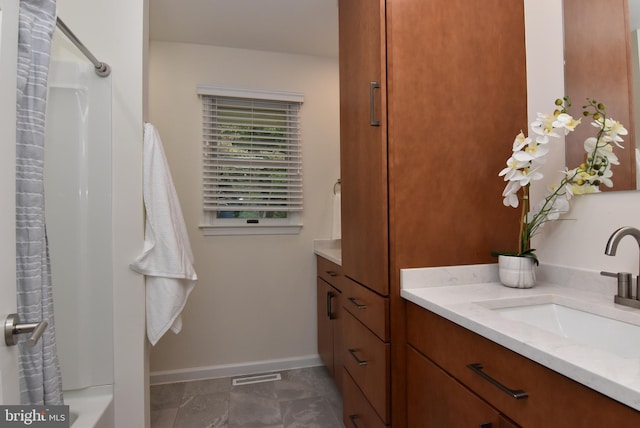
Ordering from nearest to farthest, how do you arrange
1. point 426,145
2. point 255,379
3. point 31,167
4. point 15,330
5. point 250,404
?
point 15,330 → point 31,167 → point 426,145 → point 250,404 → point 255,379

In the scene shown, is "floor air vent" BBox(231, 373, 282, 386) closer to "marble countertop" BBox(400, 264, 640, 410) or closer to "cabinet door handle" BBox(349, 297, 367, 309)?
"cabinet door handle" BBox(349, 297, 367, 309)

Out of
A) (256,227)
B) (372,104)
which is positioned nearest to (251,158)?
(256,227)

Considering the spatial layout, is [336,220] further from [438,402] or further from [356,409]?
[438,402]

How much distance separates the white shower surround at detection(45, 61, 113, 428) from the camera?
1400 mm

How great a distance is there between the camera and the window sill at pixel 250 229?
7.68 feet

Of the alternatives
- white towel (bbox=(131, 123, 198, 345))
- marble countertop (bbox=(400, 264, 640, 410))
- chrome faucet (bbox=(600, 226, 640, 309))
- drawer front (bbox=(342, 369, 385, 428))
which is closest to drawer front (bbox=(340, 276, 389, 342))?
marble countertop (bbox=(400, 264, 640, 410))

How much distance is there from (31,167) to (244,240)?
1.59 meters

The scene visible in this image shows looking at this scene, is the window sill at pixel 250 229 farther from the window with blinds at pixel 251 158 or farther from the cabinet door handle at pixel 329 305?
the cabinet door handle at pixel 329 305

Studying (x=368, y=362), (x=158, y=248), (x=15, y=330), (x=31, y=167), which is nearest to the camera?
(x=15, y=330)

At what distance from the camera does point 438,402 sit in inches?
36.6

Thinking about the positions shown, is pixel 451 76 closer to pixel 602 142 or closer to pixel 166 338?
pixel 602 142

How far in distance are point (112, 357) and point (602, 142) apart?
2.15 meters

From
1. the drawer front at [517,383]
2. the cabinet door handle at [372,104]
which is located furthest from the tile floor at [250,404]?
the cabinet door handle at [372,104]

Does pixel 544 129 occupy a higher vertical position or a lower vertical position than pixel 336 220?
higher
